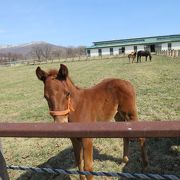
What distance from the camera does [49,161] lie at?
613 cm

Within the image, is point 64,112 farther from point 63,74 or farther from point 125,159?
point 125,159

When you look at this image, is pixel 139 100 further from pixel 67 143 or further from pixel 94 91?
pixel 94 91

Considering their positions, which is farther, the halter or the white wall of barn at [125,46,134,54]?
the white wall of barn at [125,46,134,54]

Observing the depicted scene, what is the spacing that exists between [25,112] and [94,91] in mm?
6551

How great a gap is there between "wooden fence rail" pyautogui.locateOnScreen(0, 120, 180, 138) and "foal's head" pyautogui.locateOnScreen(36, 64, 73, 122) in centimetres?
168

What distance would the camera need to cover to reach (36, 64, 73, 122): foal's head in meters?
3.78

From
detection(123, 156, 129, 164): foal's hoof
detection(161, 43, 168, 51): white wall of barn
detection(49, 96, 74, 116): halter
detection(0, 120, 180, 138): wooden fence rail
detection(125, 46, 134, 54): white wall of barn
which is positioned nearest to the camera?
detection(0, 120, 180, 138): wooden fence rail

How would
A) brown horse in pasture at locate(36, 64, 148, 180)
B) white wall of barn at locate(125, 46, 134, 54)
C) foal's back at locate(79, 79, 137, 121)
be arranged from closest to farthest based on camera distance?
1. brown horse in pasture at locate(36, 64, 148, 180)
2. foal's back at locate(79, 79, 137, 121)
3. white wall of barn at locate(125, 46, 134, 54)

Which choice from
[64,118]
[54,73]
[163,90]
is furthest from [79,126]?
[163,90]

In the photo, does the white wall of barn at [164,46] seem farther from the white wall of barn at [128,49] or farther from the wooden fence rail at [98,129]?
the wooden fence rail at [98,129]

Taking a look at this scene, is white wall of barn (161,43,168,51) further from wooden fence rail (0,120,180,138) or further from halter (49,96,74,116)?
wooden fence rail (0,120,180,138)

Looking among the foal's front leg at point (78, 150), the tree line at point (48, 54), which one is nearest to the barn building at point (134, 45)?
the tree line at point (48, 54)

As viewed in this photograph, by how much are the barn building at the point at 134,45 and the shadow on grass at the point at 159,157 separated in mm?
85885

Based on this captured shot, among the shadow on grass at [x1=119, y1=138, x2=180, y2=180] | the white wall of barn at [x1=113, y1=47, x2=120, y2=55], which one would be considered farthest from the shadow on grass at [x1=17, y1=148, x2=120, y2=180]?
the white wall of barn at [x1=113, y1=47, x2=120, y2=55]
